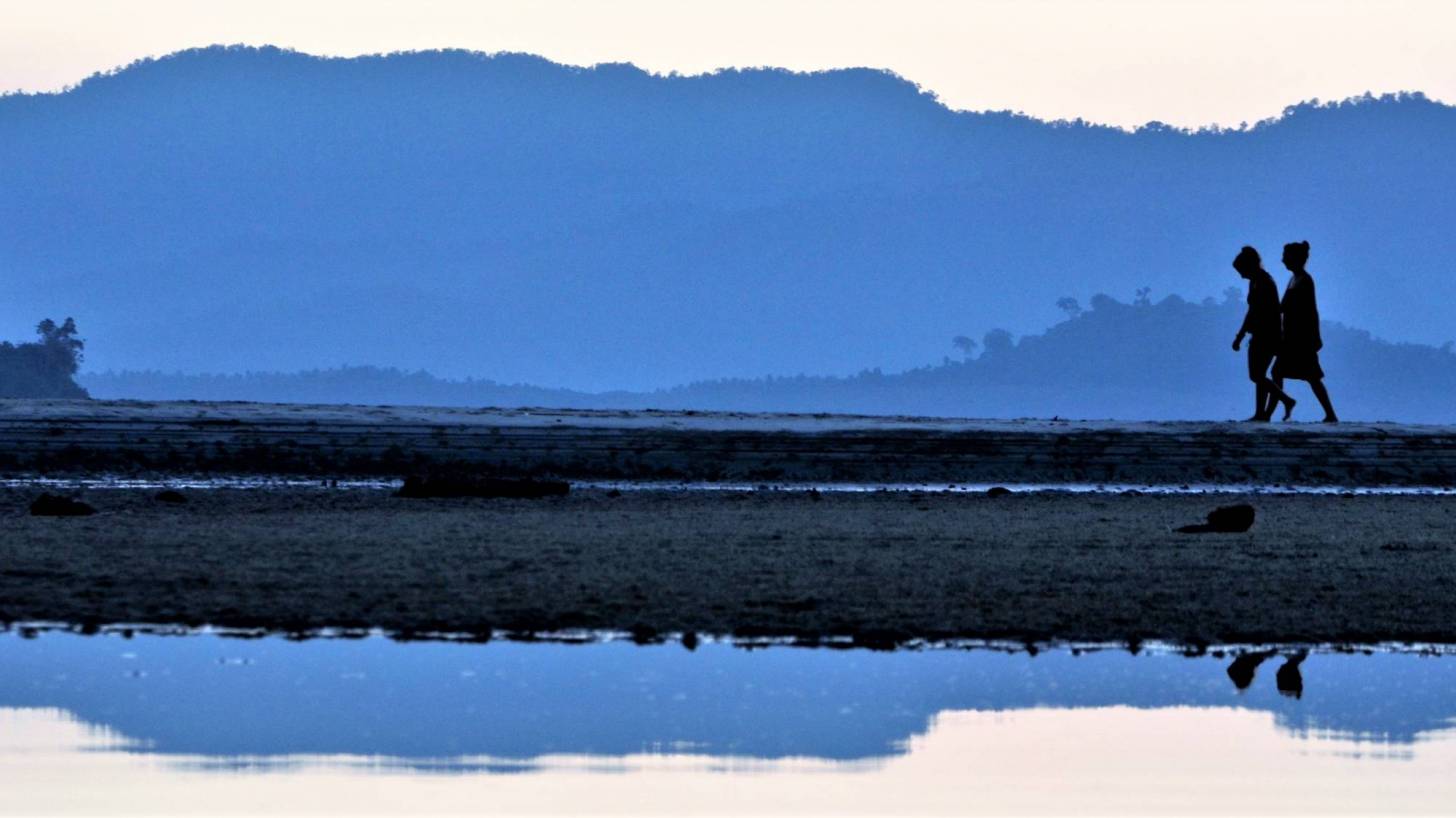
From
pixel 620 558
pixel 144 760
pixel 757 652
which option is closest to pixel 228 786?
pixel 144 760

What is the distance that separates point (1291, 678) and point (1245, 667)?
29cm

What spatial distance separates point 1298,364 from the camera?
84.1ft

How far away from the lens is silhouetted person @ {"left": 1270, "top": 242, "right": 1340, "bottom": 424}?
25406 mm

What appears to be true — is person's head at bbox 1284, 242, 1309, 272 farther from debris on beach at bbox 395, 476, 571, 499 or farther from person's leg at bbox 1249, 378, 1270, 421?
debris on beach at bbox 395, 476, 571, 499

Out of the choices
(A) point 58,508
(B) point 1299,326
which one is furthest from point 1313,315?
(A) point 58,508

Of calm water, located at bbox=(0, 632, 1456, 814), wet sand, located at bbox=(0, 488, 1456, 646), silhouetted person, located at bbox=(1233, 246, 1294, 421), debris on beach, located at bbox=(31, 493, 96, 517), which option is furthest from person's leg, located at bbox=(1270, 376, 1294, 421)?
calm water, located at bbox=(0, 632, 1456, 814)

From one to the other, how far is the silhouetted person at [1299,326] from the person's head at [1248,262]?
311mm

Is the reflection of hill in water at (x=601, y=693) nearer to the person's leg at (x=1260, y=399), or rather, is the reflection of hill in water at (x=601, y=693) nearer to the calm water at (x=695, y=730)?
the calm water at (x=695, y=730)

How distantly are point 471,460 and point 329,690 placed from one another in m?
14.1

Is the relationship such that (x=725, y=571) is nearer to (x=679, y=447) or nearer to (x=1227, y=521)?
(x=1227, y=521)

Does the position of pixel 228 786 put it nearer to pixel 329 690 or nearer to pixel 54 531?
pixel 329 690

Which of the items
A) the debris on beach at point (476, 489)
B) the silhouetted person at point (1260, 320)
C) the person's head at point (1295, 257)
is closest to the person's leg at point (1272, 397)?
the silhouetted person at point (1260, 320)

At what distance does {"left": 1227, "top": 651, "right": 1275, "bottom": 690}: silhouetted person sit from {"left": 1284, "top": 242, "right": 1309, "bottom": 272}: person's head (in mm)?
17683

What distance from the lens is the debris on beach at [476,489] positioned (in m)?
17.8
